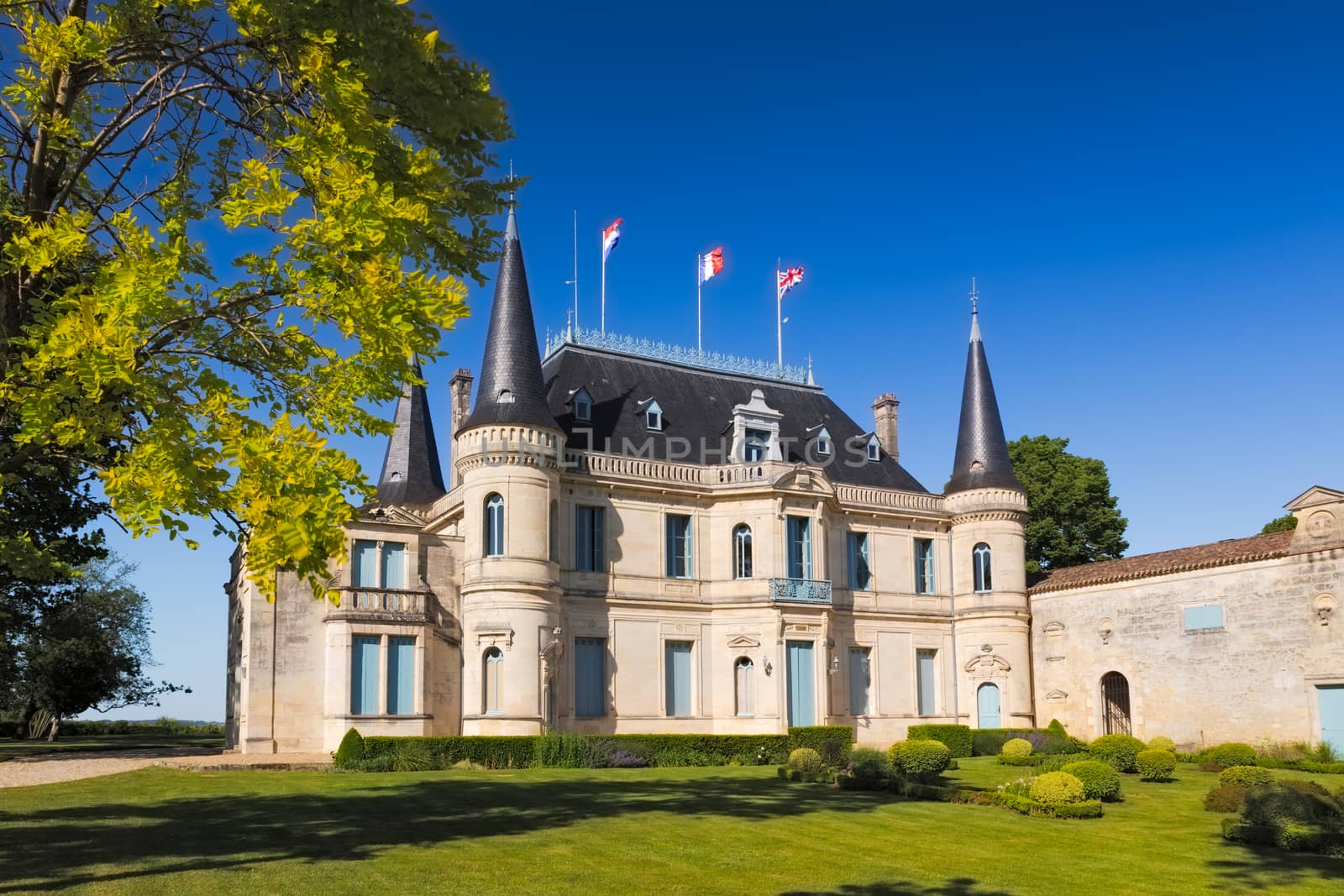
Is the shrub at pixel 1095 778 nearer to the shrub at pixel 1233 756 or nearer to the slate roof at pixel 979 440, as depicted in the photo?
the shrub at pixel 1233 756

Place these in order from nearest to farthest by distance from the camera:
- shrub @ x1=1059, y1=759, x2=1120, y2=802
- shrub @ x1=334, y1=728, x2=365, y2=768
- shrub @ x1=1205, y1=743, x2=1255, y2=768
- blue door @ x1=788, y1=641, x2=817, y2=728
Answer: shrub @ x1=1059, y1=759, x2=1120, y2=802 → shrub @ x1=334, y1=728, x2=365, y2=768 → shrub @ x1=1205, y1=743, x2=1255, y2=768 → blue door @ x1=788, y1=641, x2=817, y2=728

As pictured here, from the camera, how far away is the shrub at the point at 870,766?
72.0 feet

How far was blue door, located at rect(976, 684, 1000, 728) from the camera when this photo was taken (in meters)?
36.9

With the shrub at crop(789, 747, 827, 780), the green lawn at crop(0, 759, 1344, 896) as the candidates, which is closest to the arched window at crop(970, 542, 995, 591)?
the shrub at crop(789, 747, 827, 780)

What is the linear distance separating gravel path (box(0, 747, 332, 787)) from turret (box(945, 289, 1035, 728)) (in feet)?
65.8

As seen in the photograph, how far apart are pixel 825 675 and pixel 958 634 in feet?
19.9

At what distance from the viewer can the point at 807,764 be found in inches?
944

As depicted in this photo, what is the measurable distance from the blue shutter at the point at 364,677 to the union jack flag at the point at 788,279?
1928cm

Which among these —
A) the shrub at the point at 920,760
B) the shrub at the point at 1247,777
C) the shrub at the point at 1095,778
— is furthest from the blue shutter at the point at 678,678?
the shrub at the point at 1247,777

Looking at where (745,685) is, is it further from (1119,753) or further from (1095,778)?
(1095,778)

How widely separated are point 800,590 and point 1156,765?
38.6ft

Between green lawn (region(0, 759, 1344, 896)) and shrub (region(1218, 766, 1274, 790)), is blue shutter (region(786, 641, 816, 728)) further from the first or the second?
shrub (region(1218, 766, 1274, 790))

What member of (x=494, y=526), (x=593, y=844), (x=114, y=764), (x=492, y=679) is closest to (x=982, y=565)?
(x=494, y=526)

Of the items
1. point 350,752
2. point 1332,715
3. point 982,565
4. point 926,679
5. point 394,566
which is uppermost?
point 982,565
